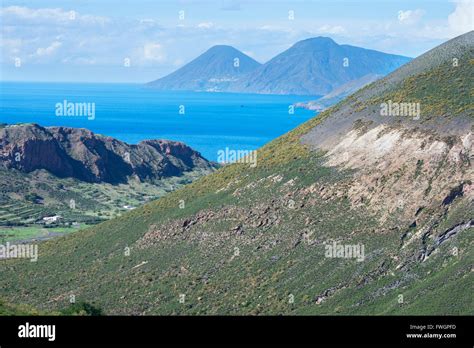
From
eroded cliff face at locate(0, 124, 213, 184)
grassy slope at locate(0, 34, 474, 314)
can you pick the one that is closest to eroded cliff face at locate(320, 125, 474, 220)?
grassy slope at locate(0, 34, 474, 314)

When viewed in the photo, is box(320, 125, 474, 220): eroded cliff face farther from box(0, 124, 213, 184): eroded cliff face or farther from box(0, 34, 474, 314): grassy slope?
box(0, 124, 213, 184): eroded cliff face

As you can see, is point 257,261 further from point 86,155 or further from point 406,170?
point 86,155

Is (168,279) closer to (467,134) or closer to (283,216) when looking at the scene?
(283,216)

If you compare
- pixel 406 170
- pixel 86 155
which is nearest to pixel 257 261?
pixel 406 170

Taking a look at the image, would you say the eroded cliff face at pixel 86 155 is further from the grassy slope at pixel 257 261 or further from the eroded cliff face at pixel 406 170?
the eroded cliff face at pixel 406 170
